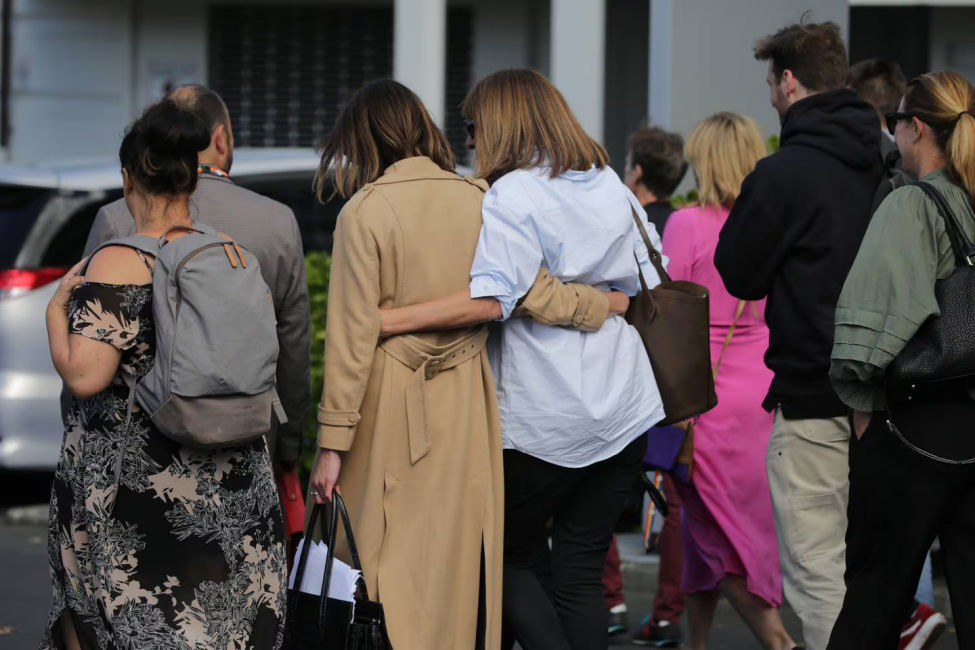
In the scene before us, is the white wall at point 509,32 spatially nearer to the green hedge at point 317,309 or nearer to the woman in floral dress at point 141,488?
the green hedge at point 317,309

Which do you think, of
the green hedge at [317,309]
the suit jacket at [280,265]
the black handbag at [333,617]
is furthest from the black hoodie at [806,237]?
the green hedge at [317,309]

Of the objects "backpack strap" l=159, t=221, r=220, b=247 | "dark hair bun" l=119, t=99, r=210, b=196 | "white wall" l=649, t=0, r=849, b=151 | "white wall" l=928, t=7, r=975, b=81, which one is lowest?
"backpack strap" l=159, t=221, r=220, b=247

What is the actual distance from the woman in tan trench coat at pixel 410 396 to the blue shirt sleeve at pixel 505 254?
59 mm

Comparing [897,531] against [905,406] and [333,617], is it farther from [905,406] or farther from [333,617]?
[333,617]

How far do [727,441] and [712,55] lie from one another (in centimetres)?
348

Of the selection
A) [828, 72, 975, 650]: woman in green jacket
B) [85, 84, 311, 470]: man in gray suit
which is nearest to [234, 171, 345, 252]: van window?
[85, 84, 311, 470]: man in gray suit

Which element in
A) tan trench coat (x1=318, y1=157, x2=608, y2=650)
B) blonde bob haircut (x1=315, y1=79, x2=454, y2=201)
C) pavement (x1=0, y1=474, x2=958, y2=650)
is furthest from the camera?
pavement (x1=0, y1=474, x2=958, y2=650)

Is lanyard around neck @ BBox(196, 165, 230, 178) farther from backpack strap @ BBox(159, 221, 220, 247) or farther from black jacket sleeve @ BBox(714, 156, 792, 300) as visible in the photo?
black jacket sleeve @ BBox(714, 156, 792, 300)

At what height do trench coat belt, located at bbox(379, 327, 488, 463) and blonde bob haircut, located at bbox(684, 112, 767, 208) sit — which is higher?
blonde bob haircut, located at bbox(684, 112, 767, 208)

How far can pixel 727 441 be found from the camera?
16.9 feet

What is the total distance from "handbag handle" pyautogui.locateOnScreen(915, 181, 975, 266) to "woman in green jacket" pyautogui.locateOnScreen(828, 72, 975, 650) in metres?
0.01

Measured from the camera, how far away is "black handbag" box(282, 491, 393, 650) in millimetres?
3677

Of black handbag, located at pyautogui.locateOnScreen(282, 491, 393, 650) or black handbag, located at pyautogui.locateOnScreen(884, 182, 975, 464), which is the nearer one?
black handbag, located at pyautogui.locateOnScreen(884, 182, 975, 464)

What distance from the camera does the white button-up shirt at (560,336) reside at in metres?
3.93
